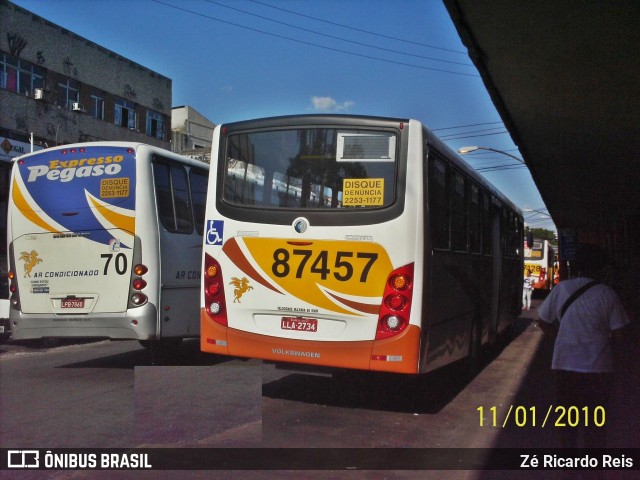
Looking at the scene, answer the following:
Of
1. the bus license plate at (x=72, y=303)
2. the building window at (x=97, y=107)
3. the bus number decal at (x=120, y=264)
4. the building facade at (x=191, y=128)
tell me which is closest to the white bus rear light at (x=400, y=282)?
the bus number decal at (x=120, y=264)

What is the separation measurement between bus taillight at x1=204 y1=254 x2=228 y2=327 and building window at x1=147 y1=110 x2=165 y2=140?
3394cm

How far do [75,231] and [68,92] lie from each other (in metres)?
26.9

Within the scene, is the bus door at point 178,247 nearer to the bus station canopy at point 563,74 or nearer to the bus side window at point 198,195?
the bus side window at point 198,195

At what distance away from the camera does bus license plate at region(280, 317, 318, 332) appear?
7.56 m

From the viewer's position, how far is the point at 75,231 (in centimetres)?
985

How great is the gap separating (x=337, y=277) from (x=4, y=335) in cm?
893

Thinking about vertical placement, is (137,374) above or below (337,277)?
below

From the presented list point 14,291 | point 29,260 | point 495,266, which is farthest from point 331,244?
point 495,266

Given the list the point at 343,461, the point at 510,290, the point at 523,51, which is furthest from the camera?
the point at 510,290

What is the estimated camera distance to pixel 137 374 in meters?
8.17

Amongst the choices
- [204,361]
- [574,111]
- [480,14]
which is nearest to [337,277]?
[480,14]

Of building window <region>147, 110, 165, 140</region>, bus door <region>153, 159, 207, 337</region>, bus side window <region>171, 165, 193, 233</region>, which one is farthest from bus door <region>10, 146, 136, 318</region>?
building window <region>147, 110, 165, 140</region>

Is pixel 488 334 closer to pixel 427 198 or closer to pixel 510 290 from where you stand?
pixel 510 290

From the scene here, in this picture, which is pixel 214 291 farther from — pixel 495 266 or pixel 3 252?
pixel 3 252
